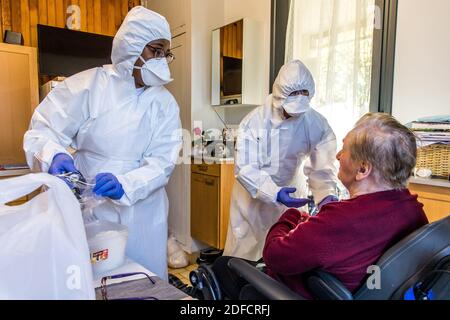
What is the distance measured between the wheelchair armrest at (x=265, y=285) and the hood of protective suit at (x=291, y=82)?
1.02 meters

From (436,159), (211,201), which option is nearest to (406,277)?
(436,159)

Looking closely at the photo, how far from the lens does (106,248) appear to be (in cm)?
89

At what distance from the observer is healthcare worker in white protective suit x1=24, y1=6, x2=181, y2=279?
4.25 feet

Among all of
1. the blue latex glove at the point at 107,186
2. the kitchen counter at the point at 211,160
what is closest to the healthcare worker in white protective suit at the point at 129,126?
the blue latex glove at the point at 107,186

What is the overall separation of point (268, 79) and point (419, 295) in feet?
7.07

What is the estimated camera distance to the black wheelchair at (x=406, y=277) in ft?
2.33

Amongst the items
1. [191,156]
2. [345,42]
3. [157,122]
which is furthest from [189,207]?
[345,42]

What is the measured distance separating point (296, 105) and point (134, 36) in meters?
0.82

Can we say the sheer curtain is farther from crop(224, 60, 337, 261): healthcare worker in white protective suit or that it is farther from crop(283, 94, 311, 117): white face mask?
crop(283, 94, 311, 117): white face mask

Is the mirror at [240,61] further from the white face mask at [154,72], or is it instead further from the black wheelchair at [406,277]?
the black wheelchair at [406,277]

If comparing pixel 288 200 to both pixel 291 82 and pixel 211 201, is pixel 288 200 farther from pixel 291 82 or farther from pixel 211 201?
pixel 211 201
